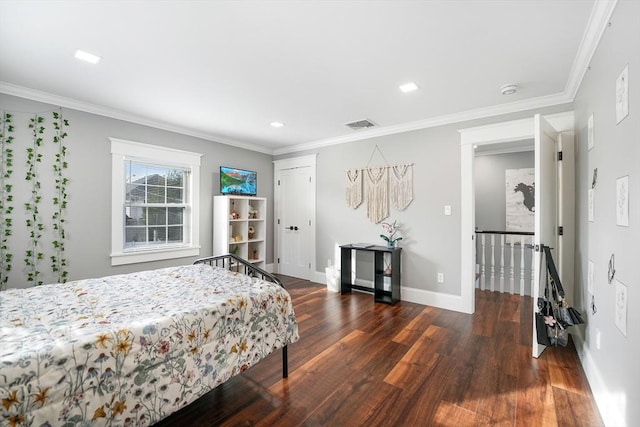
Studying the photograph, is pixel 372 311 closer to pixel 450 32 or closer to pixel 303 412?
Answer: pixel 303 412

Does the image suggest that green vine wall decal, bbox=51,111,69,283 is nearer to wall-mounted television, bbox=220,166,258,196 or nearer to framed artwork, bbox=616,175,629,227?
wall-mounted television, bbox=220,166,258,196

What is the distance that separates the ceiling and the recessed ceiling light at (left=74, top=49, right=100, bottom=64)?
0.06 m

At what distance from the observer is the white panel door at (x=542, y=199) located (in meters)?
2.47

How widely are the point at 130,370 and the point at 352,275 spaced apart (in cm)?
366

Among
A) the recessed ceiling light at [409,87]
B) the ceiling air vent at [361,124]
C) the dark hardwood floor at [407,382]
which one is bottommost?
the dark hardwood floor at [407,382]

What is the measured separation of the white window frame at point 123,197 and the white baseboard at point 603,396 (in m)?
4.58

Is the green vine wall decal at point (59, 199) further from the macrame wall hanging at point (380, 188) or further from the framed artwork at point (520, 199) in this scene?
the framed artwork at point (520, 199)

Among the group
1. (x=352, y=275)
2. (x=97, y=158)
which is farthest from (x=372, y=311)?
(x=97, y=158)

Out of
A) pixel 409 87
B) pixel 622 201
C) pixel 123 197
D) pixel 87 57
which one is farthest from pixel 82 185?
pixel 622 201

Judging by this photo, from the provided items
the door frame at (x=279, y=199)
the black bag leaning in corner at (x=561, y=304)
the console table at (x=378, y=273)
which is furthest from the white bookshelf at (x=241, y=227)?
the black bag leaning in corner at (x=561, y=304)

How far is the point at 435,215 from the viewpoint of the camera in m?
3.86

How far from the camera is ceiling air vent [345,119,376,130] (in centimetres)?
390

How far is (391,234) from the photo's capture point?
4.18 meters

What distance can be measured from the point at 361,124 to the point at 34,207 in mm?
3935
